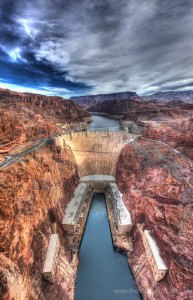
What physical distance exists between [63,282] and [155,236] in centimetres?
1358

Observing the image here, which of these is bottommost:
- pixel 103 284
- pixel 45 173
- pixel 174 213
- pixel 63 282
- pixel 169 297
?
pixel 103 284

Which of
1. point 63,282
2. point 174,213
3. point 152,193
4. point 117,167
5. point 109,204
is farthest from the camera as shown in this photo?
point 117,167

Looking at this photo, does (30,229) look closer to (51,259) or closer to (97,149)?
(51,259)

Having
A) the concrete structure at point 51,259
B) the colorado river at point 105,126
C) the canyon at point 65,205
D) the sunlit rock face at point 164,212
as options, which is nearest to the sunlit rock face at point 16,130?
the canyon at point 65,205

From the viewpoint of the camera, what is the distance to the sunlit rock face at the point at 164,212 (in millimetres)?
19672

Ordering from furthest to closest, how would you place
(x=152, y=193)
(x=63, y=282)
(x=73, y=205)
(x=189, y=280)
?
(x=73, y=205)
(x=152, y=193)
(x=63, y=282)
(x=189, y=280)

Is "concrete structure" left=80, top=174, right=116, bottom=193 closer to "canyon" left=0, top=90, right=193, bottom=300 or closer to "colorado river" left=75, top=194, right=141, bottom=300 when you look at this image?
"canyon" left=0, top=90, right=193, bottom=300

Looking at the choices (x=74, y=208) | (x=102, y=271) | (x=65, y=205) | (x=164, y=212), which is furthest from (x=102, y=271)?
(x=65, y=205)

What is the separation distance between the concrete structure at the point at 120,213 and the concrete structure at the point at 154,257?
474 centimetres

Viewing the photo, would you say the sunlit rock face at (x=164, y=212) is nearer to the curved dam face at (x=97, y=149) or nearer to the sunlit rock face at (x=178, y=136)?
the sunlit rock face at (x=178, y=136)

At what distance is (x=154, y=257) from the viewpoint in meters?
21.8

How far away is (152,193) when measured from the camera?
1159 inches

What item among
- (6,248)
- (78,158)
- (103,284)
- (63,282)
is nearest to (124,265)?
(103,284)

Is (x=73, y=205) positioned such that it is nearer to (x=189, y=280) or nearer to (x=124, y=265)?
(x=124, y=265)
